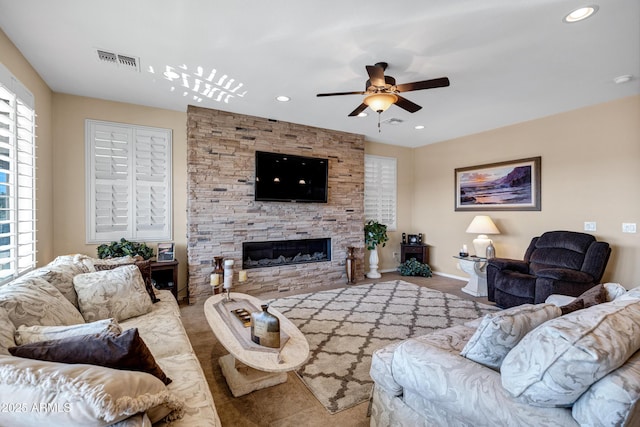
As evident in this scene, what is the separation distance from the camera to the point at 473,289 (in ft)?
14.9

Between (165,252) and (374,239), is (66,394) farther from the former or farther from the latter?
(374,239)

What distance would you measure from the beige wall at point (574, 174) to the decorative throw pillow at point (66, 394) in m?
5.05

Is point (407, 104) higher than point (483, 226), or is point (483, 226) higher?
point (407, 104)

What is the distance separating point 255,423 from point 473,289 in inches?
153

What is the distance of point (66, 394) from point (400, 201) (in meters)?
6.03

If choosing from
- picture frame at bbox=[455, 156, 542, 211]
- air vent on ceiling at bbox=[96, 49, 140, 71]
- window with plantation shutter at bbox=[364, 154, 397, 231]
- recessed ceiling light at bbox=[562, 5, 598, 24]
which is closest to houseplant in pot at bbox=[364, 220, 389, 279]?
window with plantation shutter at bbox=[364, 154, 397, 231]

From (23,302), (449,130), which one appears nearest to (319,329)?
(23,302)

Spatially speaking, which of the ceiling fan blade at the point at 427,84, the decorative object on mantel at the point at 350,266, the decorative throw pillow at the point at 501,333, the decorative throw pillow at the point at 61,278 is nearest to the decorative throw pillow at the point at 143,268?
the decorative throw pillow at the point at 61,278

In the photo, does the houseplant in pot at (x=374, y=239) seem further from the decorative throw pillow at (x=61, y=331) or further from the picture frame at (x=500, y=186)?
the decorative throw pillow at (x=61, y=331)

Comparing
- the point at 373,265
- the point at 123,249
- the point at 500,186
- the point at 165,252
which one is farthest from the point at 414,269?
the point at 123,249

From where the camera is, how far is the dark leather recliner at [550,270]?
3.20 m

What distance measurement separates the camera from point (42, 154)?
10.2 feet

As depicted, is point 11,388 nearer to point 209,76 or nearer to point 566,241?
point 209,76

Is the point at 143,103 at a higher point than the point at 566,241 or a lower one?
higher
